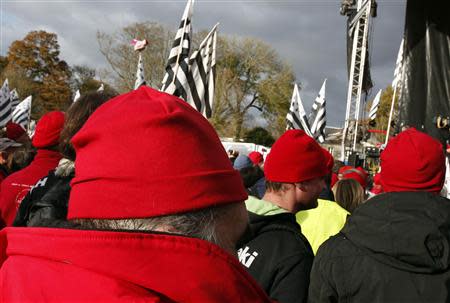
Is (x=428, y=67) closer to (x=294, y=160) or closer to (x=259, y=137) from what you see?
(x=294, y=160)

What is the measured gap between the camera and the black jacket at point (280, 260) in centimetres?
200

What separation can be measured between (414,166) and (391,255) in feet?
1.58

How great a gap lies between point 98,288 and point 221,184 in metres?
0.33

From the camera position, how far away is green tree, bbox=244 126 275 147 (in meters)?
43.8

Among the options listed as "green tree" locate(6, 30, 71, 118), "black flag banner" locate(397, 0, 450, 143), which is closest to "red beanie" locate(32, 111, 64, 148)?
"black flag banner" locate(397, 0, 450, 143)

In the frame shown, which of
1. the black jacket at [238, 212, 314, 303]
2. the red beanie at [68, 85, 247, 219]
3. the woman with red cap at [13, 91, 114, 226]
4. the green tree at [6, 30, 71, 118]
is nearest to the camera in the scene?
the red beanie at [68, 85, 247, 219]

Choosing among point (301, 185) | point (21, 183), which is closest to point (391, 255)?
point (301, 185)

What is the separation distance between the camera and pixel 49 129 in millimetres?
3051

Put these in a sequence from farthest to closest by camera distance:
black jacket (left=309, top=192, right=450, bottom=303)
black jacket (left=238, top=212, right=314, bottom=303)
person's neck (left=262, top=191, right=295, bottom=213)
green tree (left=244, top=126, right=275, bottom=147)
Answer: green tree (left=244, top=126, right=275, bottom=147) < person's neck (left=262, top=191, right=295, bottom=213) < black jacket (left=238, top=212, right=314, bottom=303) < black jacket (left=309, top=192, right=450, bottom=303)

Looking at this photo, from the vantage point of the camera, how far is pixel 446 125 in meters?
5.47

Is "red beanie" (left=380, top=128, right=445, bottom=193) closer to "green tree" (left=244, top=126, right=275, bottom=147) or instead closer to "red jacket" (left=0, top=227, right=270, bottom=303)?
"red jacket" (left=0, top=227, right=270, bottom=303)

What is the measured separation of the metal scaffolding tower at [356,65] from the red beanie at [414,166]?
14.4 meters

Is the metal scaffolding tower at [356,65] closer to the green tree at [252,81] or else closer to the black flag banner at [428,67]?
the black flag banner at [428,67]

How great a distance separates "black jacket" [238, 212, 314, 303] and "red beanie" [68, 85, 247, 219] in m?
1.06
